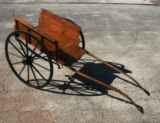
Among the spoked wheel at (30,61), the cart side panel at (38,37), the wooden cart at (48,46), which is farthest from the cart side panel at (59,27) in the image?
the cart side panel at (38,37)

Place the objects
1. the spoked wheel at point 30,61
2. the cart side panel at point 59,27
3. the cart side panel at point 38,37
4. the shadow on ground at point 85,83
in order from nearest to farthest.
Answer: the cart side panel at point 38,37 → the spoked wheel at point 30,61 → the shadow on ground at point 85,83 → the cart side panel at point 59,27

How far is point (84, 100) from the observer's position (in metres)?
5.99

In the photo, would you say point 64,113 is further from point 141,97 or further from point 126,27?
point 126,27

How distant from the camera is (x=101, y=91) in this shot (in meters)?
6.30

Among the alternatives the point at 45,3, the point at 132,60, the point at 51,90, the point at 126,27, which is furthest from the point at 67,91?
the point at 45,3

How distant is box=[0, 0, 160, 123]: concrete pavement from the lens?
18.2 ft

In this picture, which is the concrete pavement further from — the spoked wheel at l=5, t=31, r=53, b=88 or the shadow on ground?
the spoked wheel at l=5, t=31, r=53, b=88

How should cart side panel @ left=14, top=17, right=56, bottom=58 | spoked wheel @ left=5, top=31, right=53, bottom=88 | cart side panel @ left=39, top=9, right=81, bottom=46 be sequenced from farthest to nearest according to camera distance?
cart side panel @ left=39, top=9, right=81, bottom=46 < spoked wheel @ left=5, top=31, right=53, bottom=88 < cart side panel @ left=14, top=17, right=56, bottom=58

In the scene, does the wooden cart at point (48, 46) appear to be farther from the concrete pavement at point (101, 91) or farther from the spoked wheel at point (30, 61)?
the concrete pavement at point (101, 91)

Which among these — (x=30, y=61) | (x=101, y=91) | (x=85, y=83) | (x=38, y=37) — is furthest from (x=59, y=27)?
(x=101, y=91)

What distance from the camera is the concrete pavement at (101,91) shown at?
5.56m

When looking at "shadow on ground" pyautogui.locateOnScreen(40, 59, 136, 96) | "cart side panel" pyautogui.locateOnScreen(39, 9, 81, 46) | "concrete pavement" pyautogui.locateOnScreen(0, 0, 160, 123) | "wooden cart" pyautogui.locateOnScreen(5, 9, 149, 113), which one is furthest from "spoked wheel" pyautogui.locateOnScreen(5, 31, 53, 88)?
"cart side panel" pyautogui.locateOnScreen(39, 9, 81, 46)

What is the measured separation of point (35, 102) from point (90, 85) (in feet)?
4.90

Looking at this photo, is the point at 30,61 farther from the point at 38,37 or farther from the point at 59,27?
the point at 59,27
